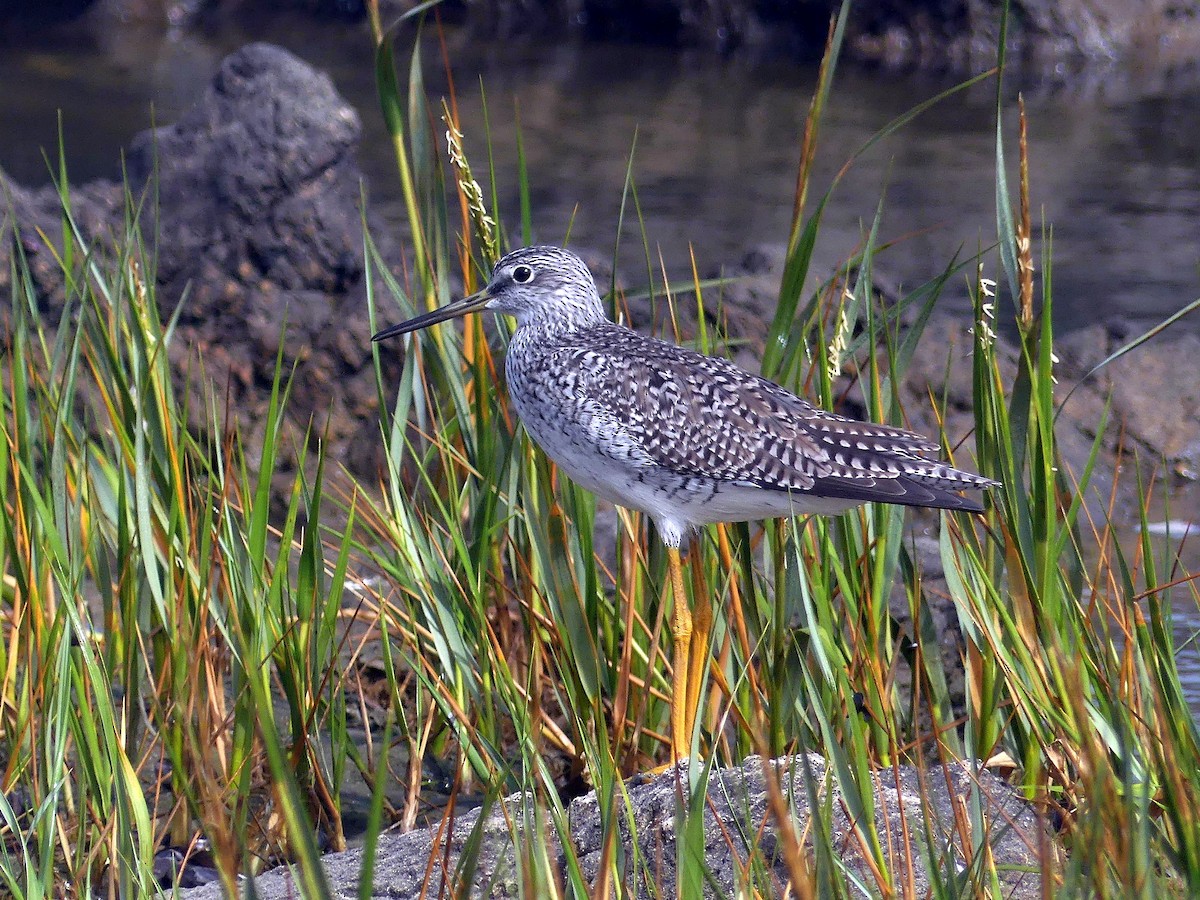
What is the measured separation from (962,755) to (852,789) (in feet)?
4.46

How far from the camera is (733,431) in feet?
11.8

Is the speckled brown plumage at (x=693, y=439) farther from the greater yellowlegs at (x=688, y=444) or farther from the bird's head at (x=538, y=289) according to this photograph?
the bird's head at (x=538, y=289)

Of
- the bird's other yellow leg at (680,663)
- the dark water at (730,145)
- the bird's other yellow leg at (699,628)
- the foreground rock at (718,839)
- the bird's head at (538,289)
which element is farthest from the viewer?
the dark water at (730,145)

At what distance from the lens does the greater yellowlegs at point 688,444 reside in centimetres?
344

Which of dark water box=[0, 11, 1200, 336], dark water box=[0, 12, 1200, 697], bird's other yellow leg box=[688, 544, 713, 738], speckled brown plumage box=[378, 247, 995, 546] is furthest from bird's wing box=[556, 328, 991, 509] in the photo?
dark water box=[0, 11, 1200, 336]

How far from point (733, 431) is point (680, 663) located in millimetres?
618

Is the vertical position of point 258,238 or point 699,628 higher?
point 258,238

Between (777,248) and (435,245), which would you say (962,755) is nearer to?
(435,245)

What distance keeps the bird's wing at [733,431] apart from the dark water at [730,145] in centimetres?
395

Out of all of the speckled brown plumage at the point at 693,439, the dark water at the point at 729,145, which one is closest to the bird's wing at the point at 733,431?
the speckled brown plumage at the point at 693,439

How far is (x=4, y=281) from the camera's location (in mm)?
6750

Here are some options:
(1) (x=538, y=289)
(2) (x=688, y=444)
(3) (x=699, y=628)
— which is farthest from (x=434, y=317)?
(3) (x=699, y=628)

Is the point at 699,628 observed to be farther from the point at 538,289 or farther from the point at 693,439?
the point at 538,289

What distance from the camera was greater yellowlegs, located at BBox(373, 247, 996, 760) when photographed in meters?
3.44
